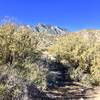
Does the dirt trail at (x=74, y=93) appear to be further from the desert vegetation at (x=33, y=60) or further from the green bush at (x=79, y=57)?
the green bush at (x=79, y=57)

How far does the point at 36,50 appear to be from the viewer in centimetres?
1889

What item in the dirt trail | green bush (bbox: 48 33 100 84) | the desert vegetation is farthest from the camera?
green bush (bbox: 48 33 100 84)

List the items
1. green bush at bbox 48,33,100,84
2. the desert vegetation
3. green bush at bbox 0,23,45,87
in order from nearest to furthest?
the desert vegetation → green bush at bbox 0,23,45,87 → green bush at bbox 48,33,100,84

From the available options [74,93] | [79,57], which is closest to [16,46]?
[74,93]

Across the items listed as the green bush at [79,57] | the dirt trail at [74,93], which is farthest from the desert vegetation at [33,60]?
the dirt trail at [74,93]

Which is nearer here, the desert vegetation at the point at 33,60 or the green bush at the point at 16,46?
the desert vegetation at the point at 33,60

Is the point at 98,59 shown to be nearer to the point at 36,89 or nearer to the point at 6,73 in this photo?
the point at 36,89

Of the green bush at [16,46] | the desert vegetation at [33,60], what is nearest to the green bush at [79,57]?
the desert vegetation at [33,60]

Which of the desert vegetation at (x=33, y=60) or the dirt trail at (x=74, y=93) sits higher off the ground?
the desert vegetation at (x=33, y=60)

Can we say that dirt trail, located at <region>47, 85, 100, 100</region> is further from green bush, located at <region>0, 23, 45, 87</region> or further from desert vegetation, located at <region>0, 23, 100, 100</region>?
green bush, located at <region>0, 23, 45, 87</region>

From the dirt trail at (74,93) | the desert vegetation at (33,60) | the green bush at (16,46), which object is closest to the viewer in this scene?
the desert vegetation at (33,60)

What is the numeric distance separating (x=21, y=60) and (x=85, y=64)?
7538 mm

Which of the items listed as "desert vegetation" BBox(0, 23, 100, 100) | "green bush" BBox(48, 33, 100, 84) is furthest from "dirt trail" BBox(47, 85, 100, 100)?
"green bush" BBox(48, 33, 100, 84)

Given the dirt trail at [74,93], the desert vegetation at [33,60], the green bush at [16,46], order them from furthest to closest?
the green bush at [16,46]
the dirt trail at [74,93]
the desert vegetation at [33,60]
